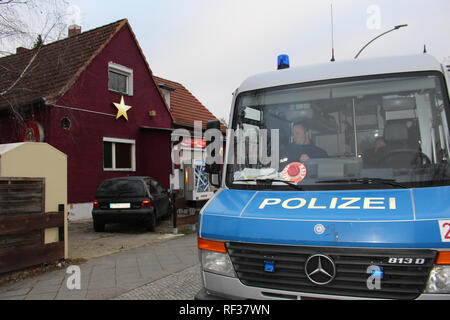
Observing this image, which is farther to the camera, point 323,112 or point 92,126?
point 92,126

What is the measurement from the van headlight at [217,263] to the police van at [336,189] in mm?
→ 10

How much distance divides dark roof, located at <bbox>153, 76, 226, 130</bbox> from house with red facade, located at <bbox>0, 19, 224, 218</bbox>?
2.63 meters

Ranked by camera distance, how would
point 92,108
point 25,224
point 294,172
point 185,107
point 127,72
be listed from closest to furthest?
point 294,172 → point 25,224 → point 92,108 → point 127,72 → point 185,107

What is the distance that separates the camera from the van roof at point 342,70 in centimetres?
349

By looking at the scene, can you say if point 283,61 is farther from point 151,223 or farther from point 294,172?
point 151,223

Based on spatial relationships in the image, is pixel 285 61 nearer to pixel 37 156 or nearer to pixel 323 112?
pixel 323 112

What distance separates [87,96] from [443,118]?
13152 mm

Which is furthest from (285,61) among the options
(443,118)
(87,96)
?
(87,96)

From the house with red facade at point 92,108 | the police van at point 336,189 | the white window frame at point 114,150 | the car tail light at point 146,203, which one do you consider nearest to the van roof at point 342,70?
the police van at point 336,189

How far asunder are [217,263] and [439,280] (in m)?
1.59

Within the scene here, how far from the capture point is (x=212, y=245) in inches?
121

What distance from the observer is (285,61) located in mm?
4680

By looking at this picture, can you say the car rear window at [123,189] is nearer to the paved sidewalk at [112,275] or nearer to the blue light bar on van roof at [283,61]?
the paved sidewalk at [112,275]

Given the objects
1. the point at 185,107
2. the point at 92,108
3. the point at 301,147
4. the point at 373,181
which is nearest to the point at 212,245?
the point at 301,147
